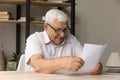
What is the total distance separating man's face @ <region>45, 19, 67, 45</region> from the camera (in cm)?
233

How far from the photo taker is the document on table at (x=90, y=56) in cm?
183

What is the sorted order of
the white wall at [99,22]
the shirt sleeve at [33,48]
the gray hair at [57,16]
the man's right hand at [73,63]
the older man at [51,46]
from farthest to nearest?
the white wall at [99,22]
the gray hair at [57,16]
the shirt sleeve at [33,48]
the older man at [51,46]
the man's right hand at [73,63]

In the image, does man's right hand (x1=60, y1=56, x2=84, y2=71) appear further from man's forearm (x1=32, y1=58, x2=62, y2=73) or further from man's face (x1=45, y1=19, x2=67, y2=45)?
man's face (x1=45, y1=19, x2=67, y2=45)

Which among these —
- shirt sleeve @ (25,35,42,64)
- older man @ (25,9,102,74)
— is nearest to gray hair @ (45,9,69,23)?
older man @ (25,9,102,74)

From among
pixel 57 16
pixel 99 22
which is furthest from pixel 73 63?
pixel 99 22

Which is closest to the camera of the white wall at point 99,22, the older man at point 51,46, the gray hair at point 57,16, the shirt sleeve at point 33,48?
the older man at point 51,46

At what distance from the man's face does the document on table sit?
48 centimetres

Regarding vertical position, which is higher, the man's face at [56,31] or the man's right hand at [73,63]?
the man's face at [56,31]

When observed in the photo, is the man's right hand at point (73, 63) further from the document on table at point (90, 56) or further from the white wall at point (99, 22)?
the white wall at point (99, 22)

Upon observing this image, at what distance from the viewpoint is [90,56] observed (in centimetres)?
187

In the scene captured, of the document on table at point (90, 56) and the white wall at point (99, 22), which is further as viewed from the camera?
the white wall at point (99, 22)

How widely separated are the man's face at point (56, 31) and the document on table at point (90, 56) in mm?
476

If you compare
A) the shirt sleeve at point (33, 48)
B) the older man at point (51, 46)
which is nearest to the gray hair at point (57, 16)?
the older man at point (51, 46)

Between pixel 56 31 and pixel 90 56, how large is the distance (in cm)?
60
